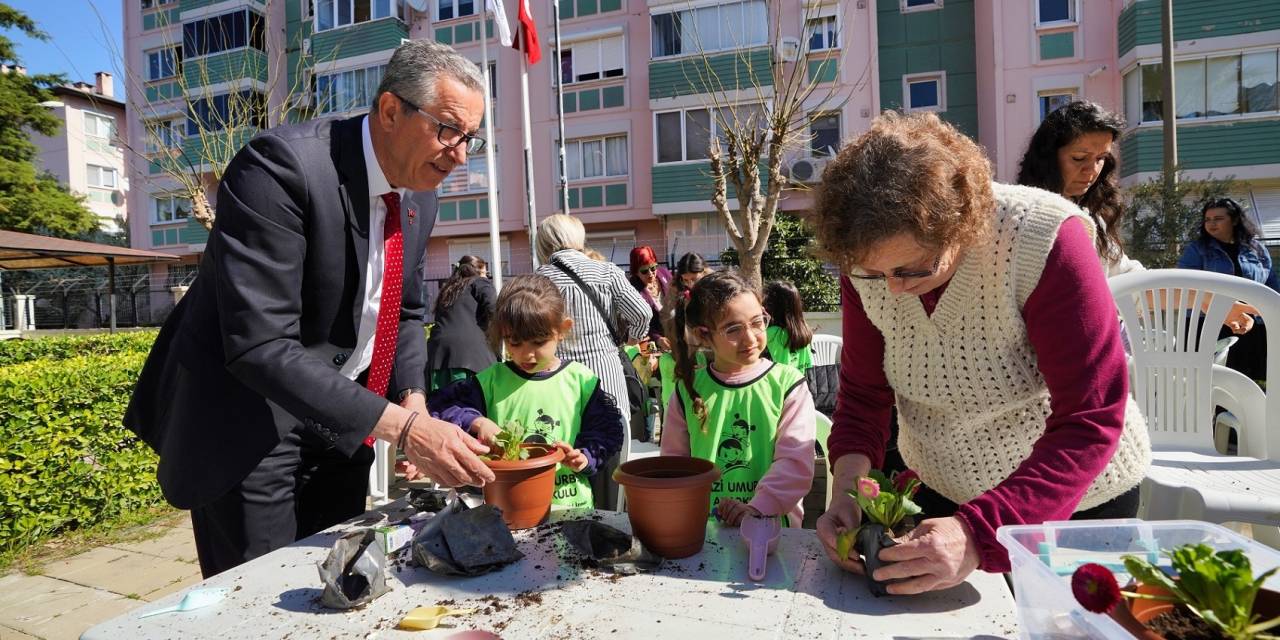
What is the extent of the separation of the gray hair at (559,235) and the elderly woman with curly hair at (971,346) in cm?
229

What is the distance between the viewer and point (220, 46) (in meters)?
22.2

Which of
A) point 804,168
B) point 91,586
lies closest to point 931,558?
point 91,586

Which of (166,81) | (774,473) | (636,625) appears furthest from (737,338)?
(166,81)

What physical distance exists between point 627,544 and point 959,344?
796 millimetres

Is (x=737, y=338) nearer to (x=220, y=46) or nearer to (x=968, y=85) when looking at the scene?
(x=968, y=85)

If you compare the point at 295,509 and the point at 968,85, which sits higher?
the point at 968,85

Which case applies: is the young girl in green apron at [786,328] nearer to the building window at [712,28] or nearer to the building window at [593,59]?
the building window at [712,28]

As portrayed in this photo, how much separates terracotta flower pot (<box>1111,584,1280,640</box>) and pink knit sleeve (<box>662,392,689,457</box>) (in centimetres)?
156

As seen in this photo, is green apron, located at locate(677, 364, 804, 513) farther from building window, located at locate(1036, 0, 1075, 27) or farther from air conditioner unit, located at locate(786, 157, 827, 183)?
building window, located at locate(1036, 0, 1075, 27)

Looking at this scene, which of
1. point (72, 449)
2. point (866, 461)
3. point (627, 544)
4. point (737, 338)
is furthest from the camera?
point (72, 449)

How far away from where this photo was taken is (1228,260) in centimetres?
460

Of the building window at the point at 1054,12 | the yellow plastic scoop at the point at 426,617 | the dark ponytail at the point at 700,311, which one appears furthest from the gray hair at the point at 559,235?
the building window at the point at 1054,12

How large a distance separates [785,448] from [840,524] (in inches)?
27.3

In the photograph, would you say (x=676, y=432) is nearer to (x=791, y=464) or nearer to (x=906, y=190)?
(x=791, y=464)
